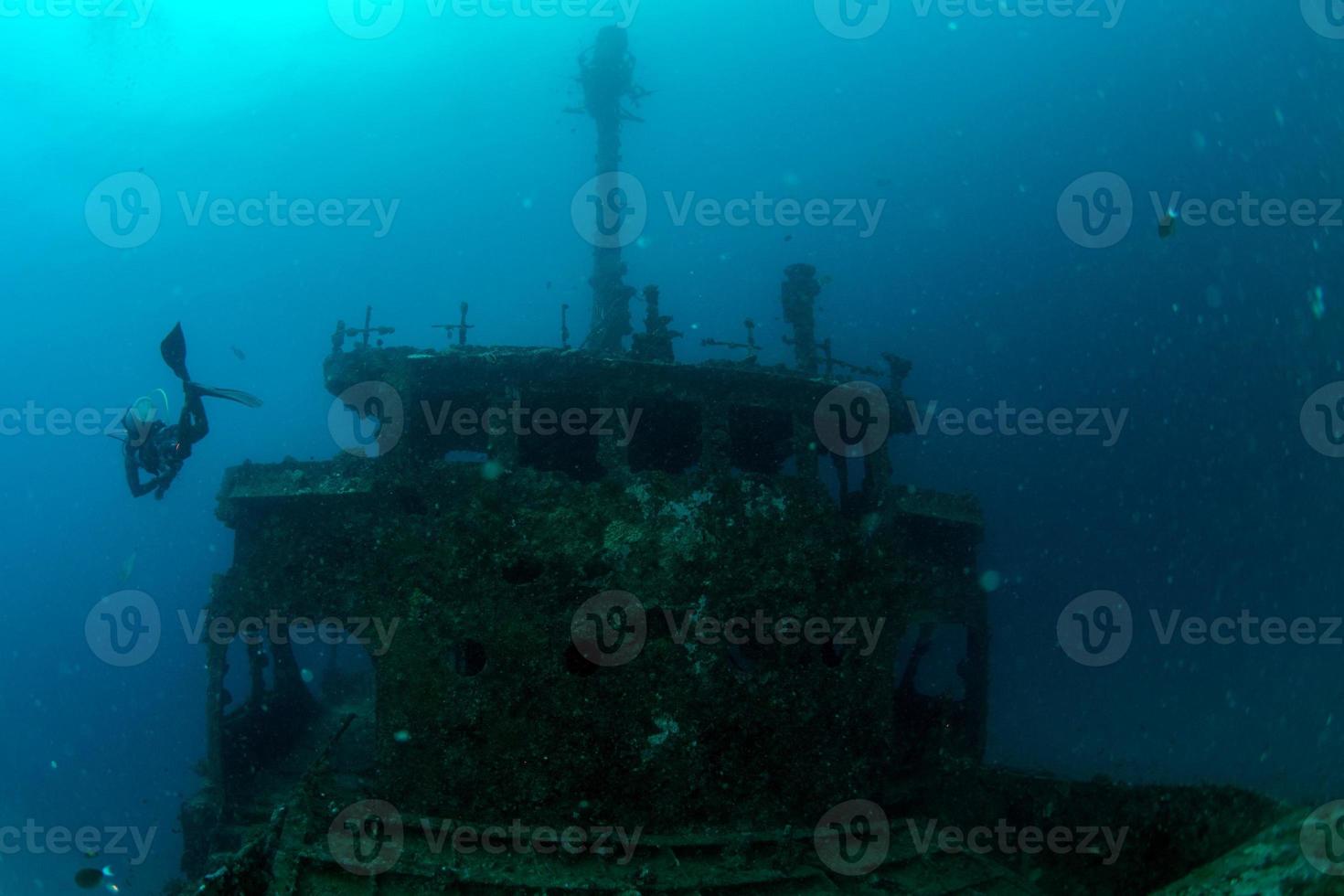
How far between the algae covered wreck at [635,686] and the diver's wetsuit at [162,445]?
107 inches

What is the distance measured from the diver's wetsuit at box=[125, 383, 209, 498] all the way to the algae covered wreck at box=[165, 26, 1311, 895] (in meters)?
2.73

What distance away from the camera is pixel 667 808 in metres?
7.00

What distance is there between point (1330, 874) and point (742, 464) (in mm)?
10078

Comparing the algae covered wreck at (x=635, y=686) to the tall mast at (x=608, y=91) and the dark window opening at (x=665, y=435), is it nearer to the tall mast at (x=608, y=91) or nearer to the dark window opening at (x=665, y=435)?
the dark window opening at (x=665, y=435)

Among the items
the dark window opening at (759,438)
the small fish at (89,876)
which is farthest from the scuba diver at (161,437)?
the dark window opening at (759,438)

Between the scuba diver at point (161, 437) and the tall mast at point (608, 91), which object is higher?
the tall mast at point (608, 91)

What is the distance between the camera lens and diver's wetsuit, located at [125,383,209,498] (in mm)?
10586

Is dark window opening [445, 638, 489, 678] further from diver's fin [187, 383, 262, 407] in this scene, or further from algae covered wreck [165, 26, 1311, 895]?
diver's fin [187, 383, 262, 407]

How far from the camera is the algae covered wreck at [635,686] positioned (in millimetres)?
6289

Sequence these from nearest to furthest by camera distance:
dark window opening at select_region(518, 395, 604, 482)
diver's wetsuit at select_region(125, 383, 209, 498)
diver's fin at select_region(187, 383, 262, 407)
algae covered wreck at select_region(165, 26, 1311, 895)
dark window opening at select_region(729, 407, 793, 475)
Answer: algae covered wreck at select_region(165, 26, 1311, 895)
dark window opening at select_region(518, 395, 604, 482)
diver's fin at select_region(187, 383, 262, 407)
dark window opening at select_region(729, 407, 793, 475)
diver's wetsuit at select_region(125, 383, 209, 498)

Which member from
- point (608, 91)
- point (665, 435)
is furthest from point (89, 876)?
point (608, 91)

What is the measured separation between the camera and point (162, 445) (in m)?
10.9

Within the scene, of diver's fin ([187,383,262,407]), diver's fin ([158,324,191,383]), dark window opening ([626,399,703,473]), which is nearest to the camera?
dark window opening ([626,399,703,473])

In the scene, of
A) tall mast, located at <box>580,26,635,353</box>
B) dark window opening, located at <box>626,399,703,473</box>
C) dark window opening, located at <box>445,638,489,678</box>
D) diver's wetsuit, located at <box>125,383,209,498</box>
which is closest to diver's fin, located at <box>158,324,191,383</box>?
diver's wetsuit, located at <box>125,383,209,498</box>
